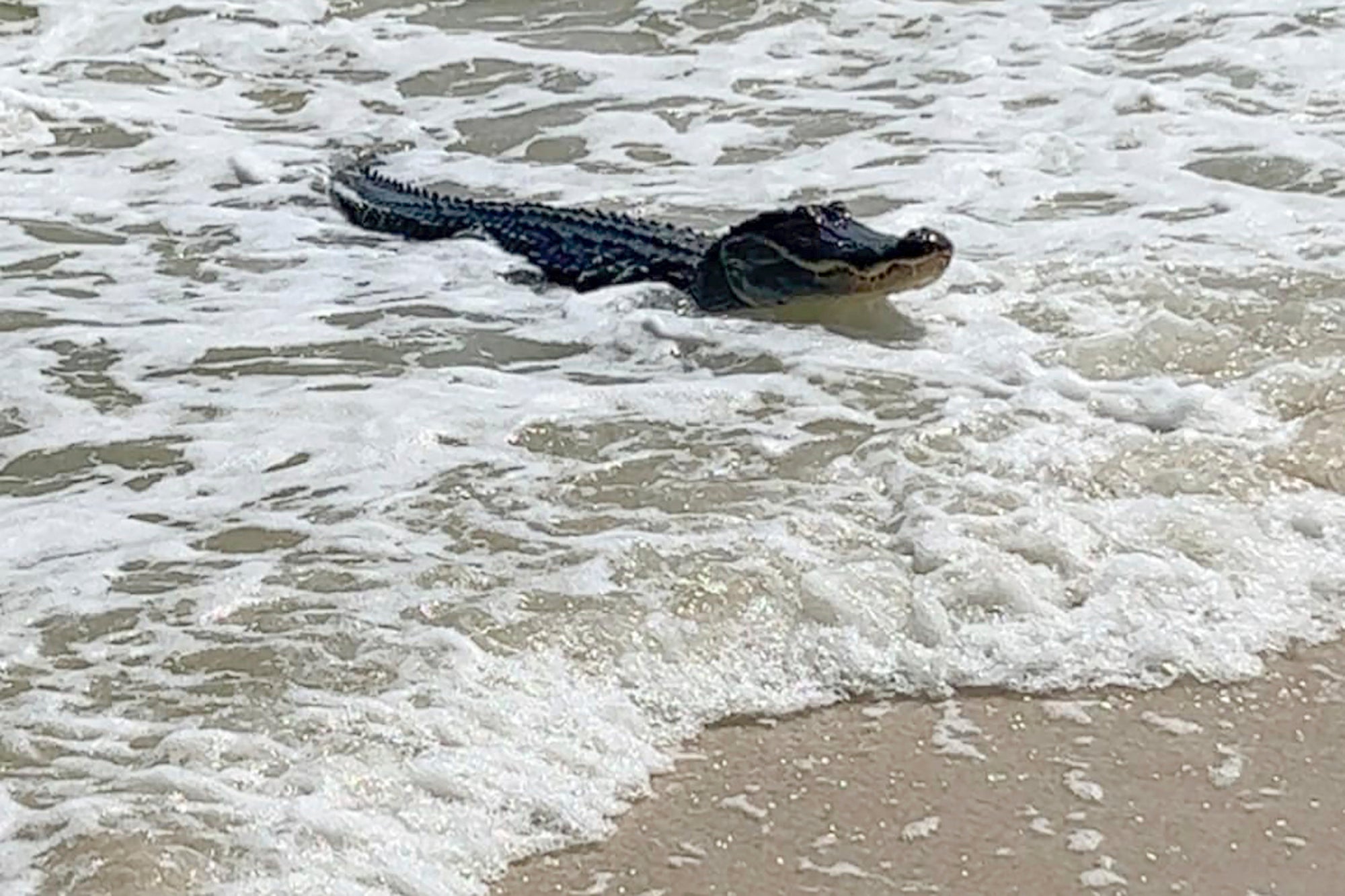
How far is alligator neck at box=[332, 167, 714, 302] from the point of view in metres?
6.77

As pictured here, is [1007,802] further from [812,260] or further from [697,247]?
[697,247]

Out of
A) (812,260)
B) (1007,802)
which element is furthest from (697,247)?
(1007,802)

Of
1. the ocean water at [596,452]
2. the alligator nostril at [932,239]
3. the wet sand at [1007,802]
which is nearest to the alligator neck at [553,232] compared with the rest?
the ocean water at [596,452]

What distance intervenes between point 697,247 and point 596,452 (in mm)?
1767

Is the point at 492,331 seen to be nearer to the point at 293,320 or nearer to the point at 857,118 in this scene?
the point at 293,320

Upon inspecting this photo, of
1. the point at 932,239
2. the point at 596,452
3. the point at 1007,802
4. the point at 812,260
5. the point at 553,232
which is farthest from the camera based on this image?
the point at 553,232

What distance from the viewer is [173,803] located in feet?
11.2

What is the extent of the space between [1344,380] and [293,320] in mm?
3428

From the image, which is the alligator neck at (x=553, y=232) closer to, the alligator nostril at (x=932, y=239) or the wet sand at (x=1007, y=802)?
the alligator nostril at (x=932, y=239)

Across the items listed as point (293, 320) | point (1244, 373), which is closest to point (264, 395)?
point (293, 320)

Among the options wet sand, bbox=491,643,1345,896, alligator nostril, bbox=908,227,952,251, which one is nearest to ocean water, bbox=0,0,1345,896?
wet sand, bbox=491,643,1345,896

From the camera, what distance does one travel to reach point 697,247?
676 centimetres

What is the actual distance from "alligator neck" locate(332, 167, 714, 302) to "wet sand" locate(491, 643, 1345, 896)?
3.05 meters

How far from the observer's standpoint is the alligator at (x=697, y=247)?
623 centimetres
